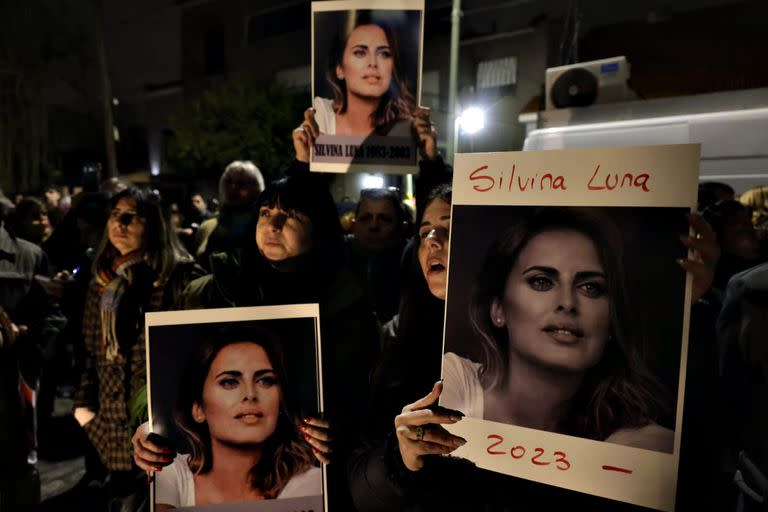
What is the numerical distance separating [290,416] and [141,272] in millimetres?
1407

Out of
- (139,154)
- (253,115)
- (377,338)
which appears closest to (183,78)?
(139,154)

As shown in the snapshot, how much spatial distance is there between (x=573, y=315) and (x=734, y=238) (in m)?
1.27

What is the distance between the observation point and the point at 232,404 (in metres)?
1.17

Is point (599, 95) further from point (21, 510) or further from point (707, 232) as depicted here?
point (21, 510)

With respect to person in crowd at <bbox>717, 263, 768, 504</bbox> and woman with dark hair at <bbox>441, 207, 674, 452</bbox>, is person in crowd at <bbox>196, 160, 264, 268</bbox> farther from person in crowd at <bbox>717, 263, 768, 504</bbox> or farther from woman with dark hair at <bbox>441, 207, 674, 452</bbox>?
person in crowd at <bbox>717, 263, 768, 504</bbox>

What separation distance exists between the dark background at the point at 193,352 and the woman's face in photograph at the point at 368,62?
742 millimetres

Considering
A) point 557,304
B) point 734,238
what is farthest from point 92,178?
point 557,304

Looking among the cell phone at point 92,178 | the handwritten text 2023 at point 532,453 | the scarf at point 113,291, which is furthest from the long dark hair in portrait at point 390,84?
the cell phone at point 92,178

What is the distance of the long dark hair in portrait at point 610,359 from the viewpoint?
0.87m

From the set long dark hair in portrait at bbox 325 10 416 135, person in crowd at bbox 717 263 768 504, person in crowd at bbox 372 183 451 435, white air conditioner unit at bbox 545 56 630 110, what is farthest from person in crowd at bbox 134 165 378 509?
white air conditioner unit at bbox 545 56 630 110

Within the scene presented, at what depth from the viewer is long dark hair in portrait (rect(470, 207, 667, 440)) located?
0.87 m

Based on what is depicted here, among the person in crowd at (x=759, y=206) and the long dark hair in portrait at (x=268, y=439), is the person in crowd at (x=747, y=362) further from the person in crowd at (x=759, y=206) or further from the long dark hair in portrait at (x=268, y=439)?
the person in crowd at (x=759, y=206)

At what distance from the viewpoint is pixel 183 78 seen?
2261cm

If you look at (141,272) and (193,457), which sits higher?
(141,272)
